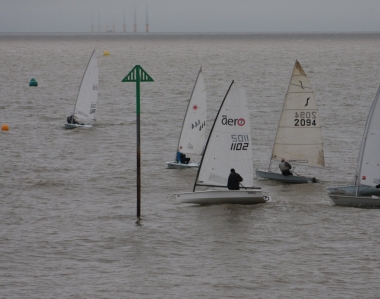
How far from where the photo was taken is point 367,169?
31203mm

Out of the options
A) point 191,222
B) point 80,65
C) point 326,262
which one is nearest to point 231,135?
point 191,222

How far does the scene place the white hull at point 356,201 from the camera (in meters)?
30.2

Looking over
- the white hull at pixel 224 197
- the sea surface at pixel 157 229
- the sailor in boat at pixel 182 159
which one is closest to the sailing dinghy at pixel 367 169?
the sea surface at pixel 157 229

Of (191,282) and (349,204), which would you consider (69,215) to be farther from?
(349,204)

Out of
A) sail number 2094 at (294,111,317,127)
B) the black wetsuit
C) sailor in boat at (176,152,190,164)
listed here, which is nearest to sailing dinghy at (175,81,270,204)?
the black wetsuit

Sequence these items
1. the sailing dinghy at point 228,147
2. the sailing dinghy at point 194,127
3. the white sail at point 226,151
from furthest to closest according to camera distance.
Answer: the sailing dinghy at point 194,127 → the white sail at point 226,151 → the sailing dinghy at point 228,147

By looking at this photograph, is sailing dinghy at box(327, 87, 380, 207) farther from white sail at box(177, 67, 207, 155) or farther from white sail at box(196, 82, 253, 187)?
white sail at box(177, 67, 207, 155)

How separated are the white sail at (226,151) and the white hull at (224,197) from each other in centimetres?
119

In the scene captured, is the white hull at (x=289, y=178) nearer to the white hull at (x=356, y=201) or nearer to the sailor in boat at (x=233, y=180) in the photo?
the white hull at (x=356, y=201)

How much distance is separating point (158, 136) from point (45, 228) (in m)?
23.4

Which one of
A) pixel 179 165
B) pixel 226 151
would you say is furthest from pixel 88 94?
pixel 226 151

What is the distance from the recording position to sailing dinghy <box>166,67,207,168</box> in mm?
38406

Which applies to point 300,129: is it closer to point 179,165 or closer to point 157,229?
point 179,165

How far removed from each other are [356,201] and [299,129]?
7221mm
